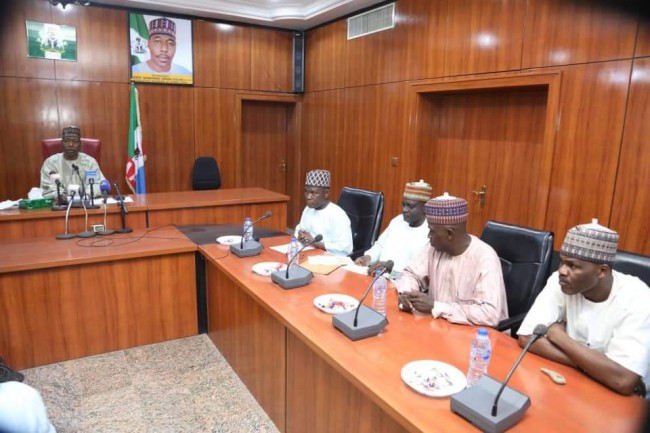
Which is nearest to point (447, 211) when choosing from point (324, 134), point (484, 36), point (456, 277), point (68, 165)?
point (456, 277)

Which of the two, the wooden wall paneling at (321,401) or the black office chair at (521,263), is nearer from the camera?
the wooden wall paneling at (321,401)

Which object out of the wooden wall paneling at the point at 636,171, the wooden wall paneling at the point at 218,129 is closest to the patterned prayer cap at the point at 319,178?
the wooden wall paneling at the point at 636,171

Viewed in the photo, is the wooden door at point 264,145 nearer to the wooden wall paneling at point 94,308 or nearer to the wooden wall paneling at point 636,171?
the wooden wall paneling at point 94,308

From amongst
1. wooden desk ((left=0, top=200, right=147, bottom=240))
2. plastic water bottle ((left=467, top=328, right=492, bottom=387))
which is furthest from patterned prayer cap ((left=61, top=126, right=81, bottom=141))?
plastic water bottle ((left=467, top=328, right=492, bottom=387))

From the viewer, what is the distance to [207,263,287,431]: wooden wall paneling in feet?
6.47

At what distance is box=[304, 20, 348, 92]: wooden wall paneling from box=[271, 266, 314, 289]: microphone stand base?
367cm

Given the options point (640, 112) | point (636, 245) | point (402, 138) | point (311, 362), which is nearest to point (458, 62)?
point (402, 138)

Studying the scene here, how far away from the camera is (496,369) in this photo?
1.34 meters

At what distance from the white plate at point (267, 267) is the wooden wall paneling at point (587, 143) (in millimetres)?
2125

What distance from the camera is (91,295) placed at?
2564 mm

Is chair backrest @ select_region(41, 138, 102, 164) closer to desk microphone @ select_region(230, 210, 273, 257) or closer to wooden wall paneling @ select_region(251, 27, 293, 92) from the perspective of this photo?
wooden wall paneling @ select_region(251, 27, 293, 92)

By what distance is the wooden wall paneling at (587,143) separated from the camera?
2775mm

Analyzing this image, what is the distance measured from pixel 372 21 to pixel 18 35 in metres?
3.65

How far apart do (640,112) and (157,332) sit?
3341mm
